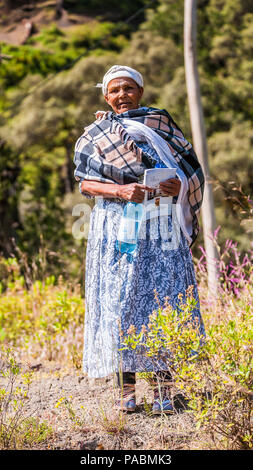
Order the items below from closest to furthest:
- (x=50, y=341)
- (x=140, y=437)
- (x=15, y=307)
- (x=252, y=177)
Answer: (x=140, y=437) < (x=50, y=341) < (x=15, y=307) < (x=252, y=177)

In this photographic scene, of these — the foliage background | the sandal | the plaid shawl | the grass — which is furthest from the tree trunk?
the foliage background

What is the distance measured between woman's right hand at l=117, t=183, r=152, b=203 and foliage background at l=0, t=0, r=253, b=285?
6.06 m

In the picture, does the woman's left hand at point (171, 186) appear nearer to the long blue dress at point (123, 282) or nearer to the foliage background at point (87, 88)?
the long blue dress at point (123, 282)

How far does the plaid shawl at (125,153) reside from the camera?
2.58m

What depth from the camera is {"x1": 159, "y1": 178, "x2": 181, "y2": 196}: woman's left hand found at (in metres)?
2.52

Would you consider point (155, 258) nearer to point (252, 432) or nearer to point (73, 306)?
point (252, 432)

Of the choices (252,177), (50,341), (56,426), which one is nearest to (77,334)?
(50,341)

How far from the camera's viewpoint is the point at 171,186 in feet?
8.35

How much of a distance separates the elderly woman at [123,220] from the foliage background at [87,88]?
5.87 metres

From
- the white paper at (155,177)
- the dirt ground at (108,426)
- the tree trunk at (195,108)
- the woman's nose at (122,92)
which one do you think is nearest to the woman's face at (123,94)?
the woman's nose at (122,92)

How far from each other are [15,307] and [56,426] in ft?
7.50

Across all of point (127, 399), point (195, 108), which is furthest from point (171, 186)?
point (195, 108)

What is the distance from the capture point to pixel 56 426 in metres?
2.47

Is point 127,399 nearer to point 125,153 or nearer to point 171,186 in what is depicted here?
point 171,186
